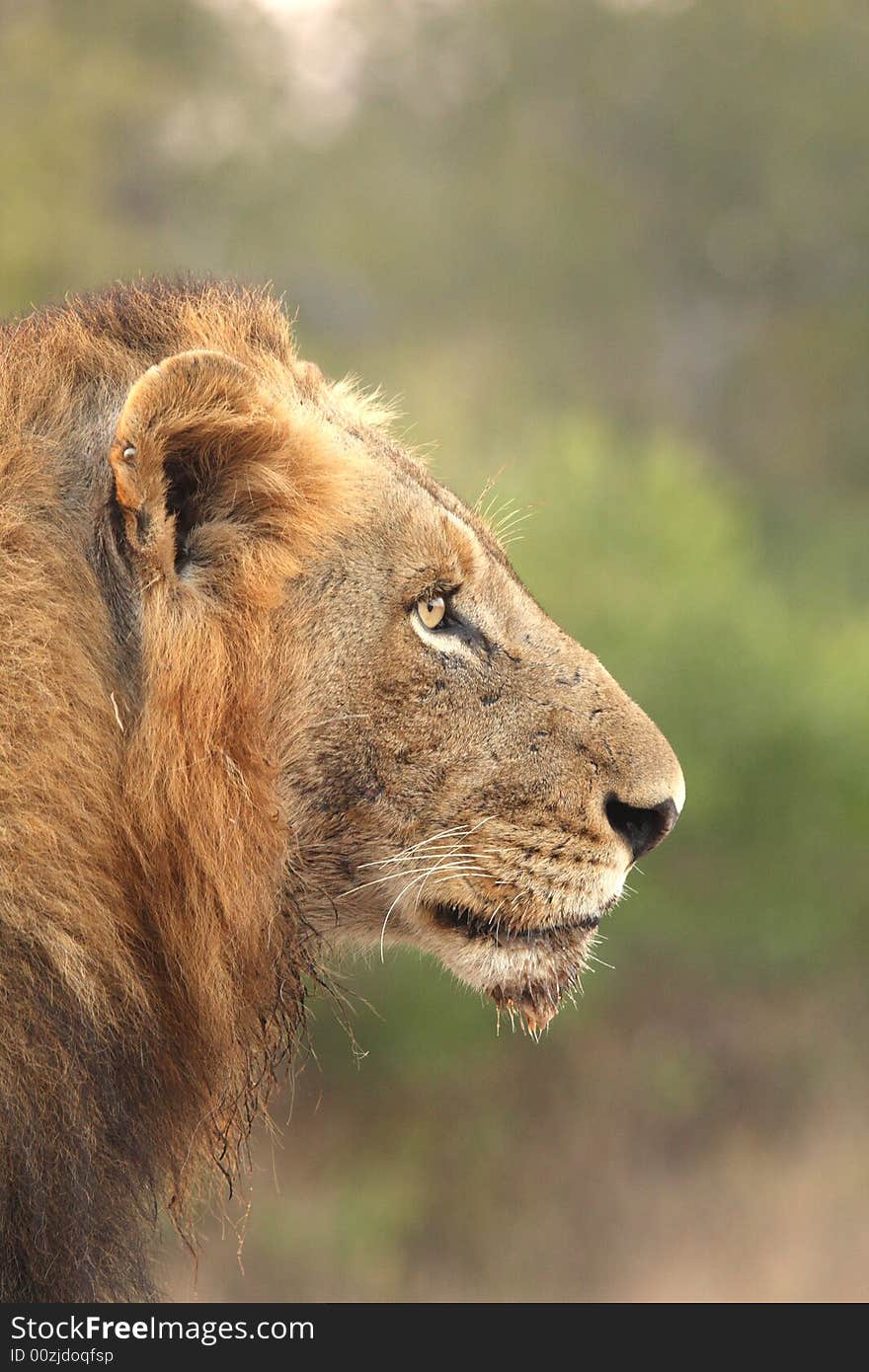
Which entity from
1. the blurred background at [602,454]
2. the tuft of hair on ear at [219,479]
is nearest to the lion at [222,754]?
the tuft of hair on ear at [219,479]

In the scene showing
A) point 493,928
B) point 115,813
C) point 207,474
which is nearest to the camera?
point 115,813

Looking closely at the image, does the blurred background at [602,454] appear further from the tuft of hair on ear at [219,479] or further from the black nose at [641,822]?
the tuft of hair on ear at [219,479]

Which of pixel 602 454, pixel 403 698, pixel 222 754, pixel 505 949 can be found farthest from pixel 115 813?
pixel 602 454

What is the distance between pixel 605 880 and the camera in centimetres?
281

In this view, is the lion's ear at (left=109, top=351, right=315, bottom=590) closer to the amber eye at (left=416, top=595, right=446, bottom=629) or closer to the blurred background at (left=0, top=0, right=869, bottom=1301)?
the amber eye at (left=416, top=595, right=446, bottom=629)

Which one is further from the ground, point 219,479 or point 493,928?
point 219,479

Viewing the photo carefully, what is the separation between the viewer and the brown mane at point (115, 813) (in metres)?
2.28

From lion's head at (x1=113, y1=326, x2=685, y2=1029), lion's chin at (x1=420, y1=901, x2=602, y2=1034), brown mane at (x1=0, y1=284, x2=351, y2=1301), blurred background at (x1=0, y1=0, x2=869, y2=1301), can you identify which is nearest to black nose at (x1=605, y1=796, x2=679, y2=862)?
lion's head at (x1=113, y1=326, x2=685, y2=1029)

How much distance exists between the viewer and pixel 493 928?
111 inches

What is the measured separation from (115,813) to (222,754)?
20cm

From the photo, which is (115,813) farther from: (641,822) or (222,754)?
(641,822)

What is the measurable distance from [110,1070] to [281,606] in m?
0.80

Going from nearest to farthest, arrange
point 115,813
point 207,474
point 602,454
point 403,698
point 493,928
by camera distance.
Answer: point 115,813 < point 207,474 < point 403,698 < point 493,928 < point 602,454

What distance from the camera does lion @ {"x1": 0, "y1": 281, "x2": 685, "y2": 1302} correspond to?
233cm
